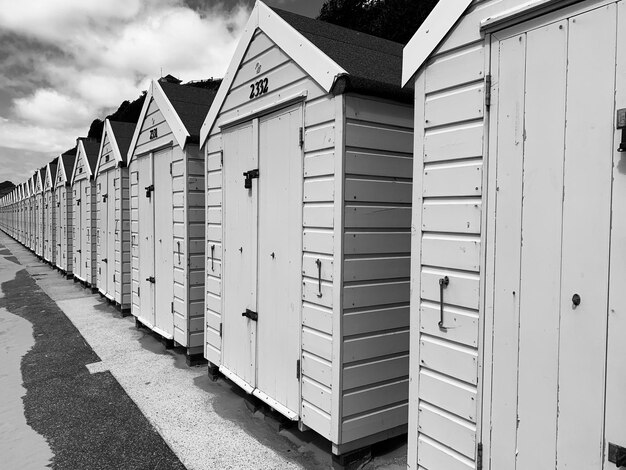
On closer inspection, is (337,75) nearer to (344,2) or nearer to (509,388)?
(509,388)

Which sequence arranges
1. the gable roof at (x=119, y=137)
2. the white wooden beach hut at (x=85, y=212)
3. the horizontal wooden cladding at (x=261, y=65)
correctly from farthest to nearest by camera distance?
the white wooden beach hut at (x=85, y=212)
the gable roof at (x=119, y=137)
the horizontal wooden cladding at (x=261, y=65)

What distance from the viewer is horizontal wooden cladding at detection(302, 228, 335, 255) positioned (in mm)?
3542

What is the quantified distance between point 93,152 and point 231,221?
9.09 metres

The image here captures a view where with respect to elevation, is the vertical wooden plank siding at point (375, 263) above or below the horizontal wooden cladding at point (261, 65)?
below

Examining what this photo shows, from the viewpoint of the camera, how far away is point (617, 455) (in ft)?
6.40

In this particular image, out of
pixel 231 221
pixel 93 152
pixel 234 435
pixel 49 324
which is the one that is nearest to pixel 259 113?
pixel 231 221

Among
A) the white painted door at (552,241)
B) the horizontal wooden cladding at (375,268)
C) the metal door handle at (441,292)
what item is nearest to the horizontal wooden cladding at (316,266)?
the horizontal wooden cladding at (375,268)

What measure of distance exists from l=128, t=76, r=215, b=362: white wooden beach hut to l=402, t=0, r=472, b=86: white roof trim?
3753 mm

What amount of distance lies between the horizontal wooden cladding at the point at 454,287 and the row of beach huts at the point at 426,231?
0.01 meters

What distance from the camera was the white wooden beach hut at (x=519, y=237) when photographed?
2.00 m

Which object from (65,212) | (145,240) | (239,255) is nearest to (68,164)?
(65,212)

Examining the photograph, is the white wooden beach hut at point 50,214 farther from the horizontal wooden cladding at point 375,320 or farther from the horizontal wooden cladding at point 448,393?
the horizontal wooden cladding at point 448,393

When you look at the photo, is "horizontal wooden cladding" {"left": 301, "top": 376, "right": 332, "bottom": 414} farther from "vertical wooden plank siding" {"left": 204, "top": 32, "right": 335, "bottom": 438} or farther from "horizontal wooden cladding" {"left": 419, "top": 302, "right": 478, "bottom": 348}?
"horizontal wooden cladding" {"left": 419, "top": 302, "right": 478, "bottom": 348}

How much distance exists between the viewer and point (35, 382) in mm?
5570
